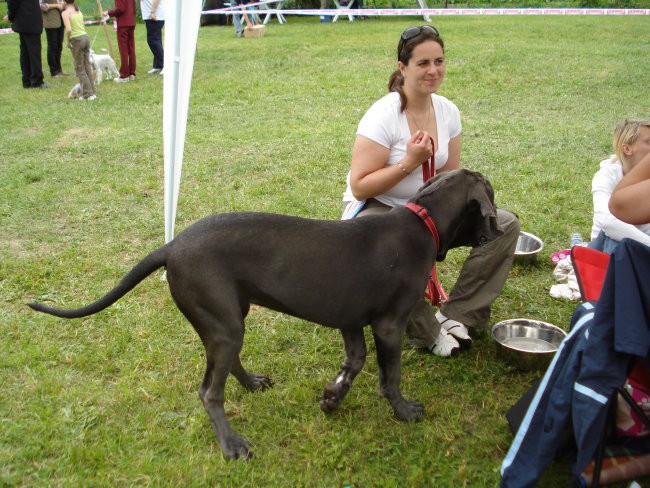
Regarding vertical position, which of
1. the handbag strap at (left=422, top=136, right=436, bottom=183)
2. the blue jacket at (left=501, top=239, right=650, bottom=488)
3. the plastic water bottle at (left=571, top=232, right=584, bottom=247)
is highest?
the handbag strap at (left=422, top=136, right=436, bottom=183)

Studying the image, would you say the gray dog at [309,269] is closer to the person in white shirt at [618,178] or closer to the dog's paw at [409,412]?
the dog's paw at [409,412]

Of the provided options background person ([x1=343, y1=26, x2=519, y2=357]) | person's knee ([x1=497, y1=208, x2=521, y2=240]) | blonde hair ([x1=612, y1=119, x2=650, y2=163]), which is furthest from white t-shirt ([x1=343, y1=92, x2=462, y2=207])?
blonde hair ([x1=612, y1=119, x2=650, y2=163])

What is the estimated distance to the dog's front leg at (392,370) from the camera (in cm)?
311

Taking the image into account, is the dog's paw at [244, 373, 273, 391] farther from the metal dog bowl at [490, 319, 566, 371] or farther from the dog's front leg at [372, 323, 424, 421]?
the metal dog bowl at [490, 319, 566, 371]

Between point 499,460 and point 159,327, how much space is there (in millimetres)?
2288

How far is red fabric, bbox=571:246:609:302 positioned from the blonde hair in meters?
1.54

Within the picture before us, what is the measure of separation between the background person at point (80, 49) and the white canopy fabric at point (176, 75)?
791cm

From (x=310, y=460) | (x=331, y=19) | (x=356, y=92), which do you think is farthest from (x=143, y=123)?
(x=331, y=19)

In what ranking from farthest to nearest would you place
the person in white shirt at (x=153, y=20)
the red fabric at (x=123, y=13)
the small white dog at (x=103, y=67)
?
the person in white shirt at (x=153, y=20)
the red fabric at (x=123, y=13)
the small white dog at (x=103, y=67)

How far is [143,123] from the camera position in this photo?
9719 millimetres

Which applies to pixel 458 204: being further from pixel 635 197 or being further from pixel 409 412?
pixel 409 412

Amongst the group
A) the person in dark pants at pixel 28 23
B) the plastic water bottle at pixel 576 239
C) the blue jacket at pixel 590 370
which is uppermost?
the person in dark pants at pixel 28 23

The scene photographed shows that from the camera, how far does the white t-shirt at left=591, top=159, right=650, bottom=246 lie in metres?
3.83

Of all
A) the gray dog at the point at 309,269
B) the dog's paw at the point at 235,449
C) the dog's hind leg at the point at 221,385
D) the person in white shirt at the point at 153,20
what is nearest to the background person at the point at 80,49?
the person in white shirt at the point at 153,20
